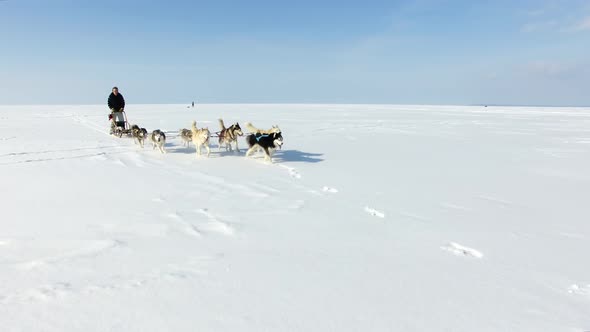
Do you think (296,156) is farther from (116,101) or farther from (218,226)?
(116,101)

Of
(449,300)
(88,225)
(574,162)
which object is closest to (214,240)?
(88,225)

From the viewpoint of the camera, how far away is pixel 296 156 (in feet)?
30.0

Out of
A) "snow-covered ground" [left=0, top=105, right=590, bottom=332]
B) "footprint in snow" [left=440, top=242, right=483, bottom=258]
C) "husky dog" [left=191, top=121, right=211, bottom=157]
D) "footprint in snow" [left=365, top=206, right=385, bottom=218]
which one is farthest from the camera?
"husky dog" [left=191, top=121, right=211, bottom=157]

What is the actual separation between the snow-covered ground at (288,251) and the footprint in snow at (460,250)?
0.03 metres

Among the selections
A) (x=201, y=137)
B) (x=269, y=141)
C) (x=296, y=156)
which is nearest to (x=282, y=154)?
(x=296, y=156)

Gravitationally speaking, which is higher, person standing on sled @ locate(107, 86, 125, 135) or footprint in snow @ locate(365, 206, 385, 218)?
person standing on sled @ locate(107, 86, 125, 135)

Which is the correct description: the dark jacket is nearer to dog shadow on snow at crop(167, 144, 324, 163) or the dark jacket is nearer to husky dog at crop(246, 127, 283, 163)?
dog shadow on snow at crop(167, 144, 324, 163)

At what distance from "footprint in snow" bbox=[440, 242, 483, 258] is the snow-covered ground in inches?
1.1

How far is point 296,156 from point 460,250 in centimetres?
618

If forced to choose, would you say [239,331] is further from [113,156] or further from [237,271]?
[113,156]

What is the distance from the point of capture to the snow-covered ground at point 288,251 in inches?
82.9

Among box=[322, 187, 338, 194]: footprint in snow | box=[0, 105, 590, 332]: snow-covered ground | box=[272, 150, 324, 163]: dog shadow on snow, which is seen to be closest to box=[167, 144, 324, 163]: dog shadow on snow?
box=[272, 150, 324, 163]: dog shadow on snow

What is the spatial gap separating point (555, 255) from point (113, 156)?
8.40 metres

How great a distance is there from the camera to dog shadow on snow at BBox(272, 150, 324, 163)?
8.47m
